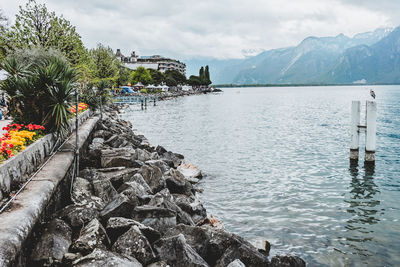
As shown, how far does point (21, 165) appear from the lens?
624 centimetres

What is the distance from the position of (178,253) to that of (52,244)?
178 cm

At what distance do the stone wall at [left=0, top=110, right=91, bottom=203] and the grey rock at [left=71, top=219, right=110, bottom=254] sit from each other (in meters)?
1.32

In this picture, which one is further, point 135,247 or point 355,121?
point 355,121

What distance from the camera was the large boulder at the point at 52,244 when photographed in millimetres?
4617

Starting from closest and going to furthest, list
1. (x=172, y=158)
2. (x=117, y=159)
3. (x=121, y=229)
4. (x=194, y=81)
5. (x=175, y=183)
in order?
(x=121, y=229), (x=117, y=159), (x=175, y=183), (x=172, y=158), (x=194, y=81)

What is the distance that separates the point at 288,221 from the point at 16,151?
23.5 feet

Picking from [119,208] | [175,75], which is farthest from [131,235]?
[175,75]


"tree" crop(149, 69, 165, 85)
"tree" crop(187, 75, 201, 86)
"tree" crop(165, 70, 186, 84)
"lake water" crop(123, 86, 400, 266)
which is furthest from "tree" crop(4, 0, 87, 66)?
"tree" crop(187, 75, 201, 86)

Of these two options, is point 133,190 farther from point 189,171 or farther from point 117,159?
point 189,171

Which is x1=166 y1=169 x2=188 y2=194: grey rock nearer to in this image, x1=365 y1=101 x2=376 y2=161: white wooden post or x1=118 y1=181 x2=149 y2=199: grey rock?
x1=118 y1=181 x2=149 y2=199: grey rock

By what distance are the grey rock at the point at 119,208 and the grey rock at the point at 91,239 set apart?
0.65 meters

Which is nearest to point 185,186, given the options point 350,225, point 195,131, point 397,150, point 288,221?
point 288,221

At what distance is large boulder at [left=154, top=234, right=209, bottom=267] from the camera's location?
5.20m

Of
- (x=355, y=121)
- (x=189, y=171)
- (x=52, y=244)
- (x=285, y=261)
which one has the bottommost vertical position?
(x=189, y=171)
